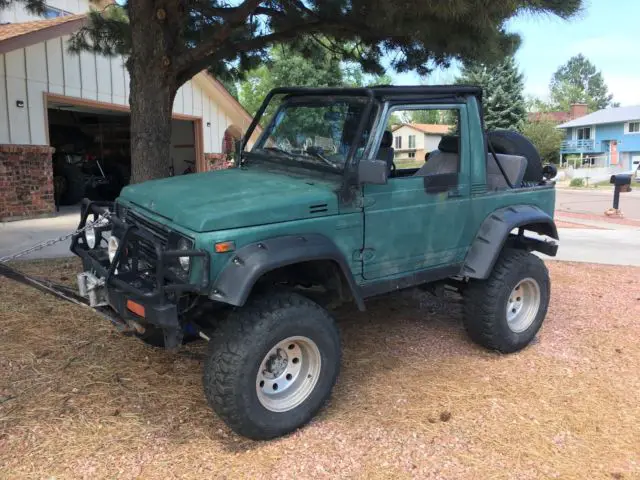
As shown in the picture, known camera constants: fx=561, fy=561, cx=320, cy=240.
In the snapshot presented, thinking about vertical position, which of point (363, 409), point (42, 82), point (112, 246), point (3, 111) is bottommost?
point (363, 409)

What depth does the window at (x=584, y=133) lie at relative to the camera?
51.9 metres

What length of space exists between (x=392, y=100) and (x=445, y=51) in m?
1.96

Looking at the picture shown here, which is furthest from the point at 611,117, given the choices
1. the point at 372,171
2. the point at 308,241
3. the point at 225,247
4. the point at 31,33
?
the point at 225,247

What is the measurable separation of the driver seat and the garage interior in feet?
34.4

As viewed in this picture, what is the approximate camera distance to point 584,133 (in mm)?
52406

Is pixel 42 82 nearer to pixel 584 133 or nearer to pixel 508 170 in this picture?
pixel 508 170

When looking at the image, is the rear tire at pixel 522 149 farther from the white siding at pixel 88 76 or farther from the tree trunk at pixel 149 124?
the white siding at pixel 88 76

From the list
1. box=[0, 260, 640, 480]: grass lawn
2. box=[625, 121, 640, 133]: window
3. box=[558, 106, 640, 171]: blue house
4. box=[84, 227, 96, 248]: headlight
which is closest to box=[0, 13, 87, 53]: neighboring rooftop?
box=[0, 260, 640, 480]: grass lawn

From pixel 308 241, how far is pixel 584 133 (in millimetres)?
56002

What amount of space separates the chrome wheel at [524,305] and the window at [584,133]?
53182 mm

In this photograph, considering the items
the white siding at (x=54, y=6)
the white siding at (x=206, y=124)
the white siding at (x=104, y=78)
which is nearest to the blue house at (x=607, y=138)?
the white siding at (x=206, y=124)

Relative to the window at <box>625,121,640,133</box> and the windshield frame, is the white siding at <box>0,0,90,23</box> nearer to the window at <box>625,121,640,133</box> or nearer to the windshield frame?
the windshield frame

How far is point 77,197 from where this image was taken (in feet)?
45.4

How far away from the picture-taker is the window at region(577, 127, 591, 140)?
2042 inches
